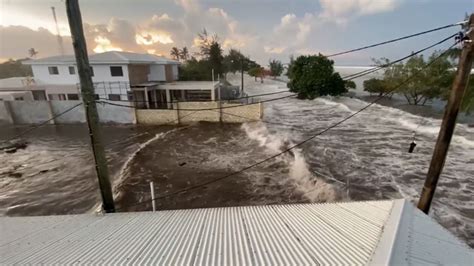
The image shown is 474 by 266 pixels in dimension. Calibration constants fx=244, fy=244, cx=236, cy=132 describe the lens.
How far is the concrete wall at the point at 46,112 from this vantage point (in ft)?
68.1

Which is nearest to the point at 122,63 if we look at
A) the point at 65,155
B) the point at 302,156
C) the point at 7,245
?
the point at 65,155

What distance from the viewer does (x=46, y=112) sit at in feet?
68.8

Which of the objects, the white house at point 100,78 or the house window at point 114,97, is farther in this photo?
the house window at point 114,97

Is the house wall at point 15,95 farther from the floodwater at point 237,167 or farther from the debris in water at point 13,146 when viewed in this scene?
the debris in water at point 13,146

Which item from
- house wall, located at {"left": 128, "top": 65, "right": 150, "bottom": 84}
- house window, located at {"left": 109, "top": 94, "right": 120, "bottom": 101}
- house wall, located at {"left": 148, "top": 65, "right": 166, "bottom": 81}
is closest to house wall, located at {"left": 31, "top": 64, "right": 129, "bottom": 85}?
house window, located at {"left": 109, "top": 94, "right": 120, "bottom": 101}

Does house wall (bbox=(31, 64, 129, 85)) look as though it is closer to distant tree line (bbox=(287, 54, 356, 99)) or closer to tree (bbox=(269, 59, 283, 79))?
distant tree line (bbox=(287, 54, 356, 99))

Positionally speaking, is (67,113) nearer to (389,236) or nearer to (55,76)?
(55,76)

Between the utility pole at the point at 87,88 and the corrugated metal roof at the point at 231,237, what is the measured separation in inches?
59.2

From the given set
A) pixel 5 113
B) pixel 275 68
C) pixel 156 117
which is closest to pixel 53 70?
pixel 5 113

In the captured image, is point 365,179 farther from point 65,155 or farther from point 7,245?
point 65,155

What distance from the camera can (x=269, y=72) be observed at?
78125 mm

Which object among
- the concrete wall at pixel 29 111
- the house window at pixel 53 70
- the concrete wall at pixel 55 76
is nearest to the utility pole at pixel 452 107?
the concrete wall at pixel 29 111

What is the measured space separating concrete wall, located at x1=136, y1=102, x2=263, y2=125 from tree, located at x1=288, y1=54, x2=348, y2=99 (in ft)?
34.9

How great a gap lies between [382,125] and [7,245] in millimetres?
23240
